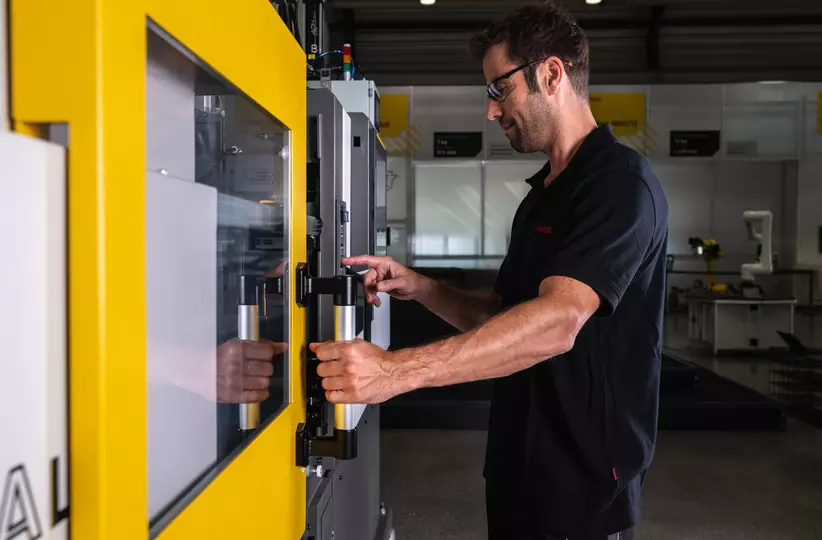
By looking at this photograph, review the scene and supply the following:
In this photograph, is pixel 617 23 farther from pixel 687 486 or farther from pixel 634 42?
pixel 687 486

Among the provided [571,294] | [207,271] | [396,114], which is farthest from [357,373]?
[396,114]

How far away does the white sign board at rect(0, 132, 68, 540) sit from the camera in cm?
49

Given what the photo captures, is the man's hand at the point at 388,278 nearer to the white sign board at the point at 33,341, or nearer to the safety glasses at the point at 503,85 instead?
the safety glasses at the point at 503,85

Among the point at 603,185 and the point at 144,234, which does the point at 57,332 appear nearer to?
the point at 144,234

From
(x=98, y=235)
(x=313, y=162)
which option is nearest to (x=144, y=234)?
(x=98, y=235)

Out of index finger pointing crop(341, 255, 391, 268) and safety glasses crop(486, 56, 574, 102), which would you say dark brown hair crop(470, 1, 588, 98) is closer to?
safety glasses crop(486, 56, 574, 102)

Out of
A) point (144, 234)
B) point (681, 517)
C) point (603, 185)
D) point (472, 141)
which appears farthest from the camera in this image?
point (472, 141)

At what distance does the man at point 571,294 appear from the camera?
1251mm

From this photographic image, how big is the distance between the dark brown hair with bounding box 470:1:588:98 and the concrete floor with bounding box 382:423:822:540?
2545 millimetres

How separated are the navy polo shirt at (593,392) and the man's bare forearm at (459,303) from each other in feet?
0.89

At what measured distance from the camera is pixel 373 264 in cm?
159

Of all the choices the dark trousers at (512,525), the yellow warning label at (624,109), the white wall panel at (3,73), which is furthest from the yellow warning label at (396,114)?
the white wall panel at (3,73)

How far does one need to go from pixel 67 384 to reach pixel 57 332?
46mm

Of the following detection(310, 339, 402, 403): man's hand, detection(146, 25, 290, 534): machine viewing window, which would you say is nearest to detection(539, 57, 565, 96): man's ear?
detection(146, 25, 290, 534): machine viewing window
